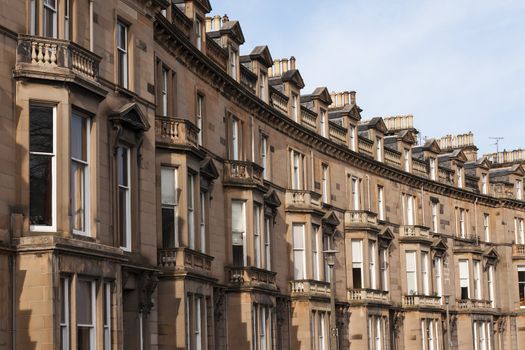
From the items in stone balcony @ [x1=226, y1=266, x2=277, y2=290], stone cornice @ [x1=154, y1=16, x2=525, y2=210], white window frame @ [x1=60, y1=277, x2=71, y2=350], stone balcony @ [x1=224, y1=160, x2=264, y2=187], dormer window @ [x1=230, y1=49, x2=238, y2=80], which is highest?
dormer window @ [x1=230, y1=49, x2=238, y2=80]

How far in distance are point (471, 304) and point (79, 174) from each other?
164ft

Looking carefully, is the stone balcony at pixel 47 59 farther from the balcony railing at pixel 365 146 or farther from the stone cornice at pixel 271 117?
the balcony railing at pixel 365 146

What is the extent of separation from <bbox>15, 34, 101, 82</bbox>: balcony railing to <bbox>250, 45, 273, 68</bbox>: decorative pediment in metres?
24.1

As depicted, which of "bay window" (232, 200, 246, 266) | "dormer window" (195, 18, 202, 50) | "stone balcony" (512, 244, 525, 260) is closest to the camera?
"dormer window" (195, 18, 202, 50)

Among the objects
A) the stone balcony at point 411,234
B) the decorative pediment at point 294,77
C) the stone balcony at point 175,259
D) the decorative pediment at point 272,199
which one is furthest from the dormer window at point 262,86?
the stone balcony at point 411,234

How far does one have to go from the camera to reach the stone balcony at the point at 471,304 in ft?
241

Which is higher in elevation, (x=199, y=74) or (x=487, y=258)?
(x=199, y=74)

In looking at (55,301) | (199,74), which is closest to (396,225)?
(199,74)

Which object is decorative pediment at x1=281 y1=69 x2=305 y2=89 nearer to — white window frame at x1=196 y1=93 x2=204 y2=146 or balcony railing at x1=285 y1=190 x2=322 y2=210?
balcony railing at x1=285 y1=190 x2=322 y2=210

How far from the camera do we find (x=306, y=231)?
53.9 meters

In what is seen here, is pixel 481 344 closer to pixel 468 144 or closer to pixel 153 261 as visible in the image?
pixel 468 144

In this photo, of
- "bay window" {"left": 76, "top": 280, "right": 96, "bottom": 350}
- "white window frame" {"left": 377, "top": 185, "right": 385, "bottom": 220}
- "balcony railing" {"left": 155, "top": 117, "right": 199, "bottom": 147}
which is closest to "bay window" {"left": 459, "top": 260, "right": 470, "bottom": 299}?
"white window frame" {"left": 377, "top": 185, "right": 385, "bottom": 220}

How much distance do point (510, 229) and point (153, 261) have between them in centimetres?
5263

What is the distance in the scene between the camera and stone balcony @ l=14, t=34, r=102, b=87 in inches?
1075
